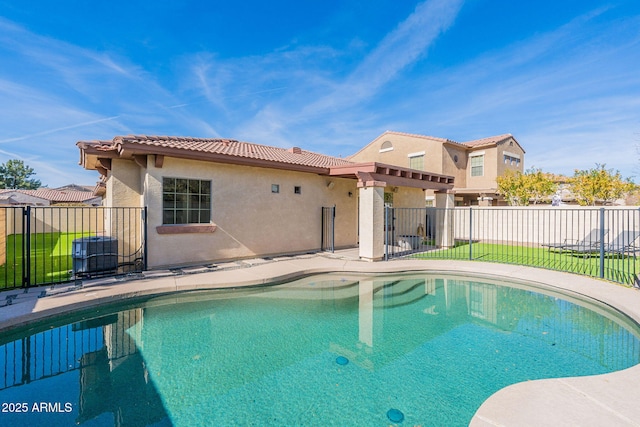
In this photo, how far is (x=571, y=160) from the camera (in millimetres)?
27234

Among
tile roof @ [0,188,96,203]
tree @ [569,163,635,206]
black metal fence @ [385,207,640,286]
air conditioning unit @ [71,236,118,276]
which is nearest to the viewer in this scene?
air conditioning unit @ [71,236,118,276]

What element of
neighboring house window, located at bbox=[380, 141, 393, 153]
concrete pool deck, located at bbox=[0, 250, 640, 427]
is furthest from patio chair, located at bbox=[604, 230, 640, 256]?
neighboring house window, located at bbox=[380, 141, 393, 153]

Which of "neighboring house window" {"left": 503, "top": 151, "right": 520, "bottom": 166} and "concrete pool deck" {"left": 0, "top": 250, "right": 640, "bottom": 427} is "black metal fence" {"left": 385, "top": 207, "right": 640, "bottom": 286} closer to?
"concrete pool deck" {"left": 0, "top": 250, "right": 640, "bottom": 427}

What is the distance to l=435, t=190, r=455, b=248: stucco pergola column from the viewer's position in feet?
52.3

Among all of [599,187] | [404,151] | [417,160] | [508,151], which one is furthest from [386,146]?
[599,187]

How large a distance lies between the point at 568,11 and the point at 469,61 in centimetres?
490

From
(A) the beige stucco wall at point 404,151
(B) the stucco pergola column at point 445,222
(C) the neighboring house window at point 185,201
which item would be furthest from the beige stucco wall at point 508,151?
(C) the neighboring house window at point 185,201

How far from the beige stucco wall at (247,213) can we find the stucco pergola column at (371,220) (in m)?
2.83

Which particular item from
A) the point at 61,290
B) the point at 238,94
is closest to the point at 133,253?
the point at 61,290

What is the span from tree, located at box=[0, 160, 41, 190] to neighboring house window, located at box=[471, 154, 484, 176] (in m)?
80.4

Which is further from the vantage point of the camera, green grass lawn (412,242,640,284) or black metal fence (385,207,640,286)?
black metal fence (385,207,640,286)

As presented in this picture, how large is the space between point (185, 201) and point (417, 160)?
73.2 ft

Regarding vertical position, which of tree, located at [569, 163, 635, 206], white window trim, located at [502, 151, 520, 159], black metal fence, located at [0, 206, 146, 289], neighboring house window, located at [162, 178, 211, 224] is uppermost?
white window trim, located at [502, 151, 520, 159]

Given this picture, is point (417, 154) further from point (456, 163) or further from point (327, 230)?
point (327, 230)
